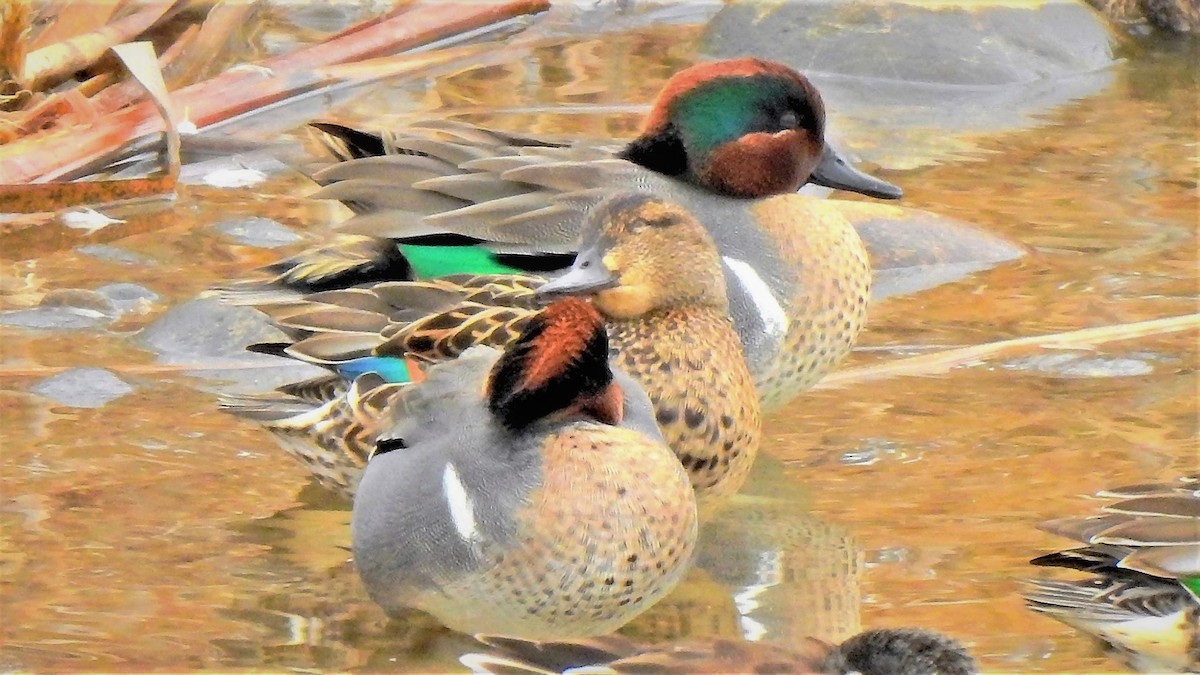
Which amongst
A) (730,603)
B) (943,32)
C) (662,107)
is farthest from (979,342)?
(943,32)

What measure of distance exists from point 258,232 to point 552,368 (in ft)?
7.37

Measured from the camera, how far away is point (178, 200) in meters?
5.30

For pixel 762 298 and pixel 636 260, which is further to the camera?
pixel 762 298

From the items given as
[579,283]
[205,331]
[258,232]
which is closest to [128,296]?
[205,331]

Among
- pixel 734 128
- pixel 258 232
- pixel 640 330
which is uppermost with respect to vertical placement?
pixel 734 128

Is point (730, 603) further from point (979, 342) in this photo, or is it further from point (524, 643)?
point (979, 342)

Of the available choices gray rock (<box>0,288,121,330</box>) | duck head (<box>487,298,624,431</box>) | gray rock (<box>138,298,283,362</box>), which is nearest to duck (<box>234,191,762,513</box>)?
duck head (<box>487,298,624,431</box>)

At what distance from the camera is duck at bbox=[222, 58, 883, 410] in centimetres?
381

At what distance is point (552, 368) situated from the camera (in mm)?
2967

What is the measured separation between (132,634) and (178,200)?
2450mm

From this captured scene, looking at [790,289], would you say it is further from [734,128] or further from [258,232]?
[258,232]

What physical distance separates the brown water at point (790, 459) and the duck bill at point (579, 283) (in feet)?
1.74

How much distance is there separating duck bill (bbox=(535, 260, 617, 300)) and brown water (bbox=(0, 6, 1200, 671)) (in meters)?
0.53

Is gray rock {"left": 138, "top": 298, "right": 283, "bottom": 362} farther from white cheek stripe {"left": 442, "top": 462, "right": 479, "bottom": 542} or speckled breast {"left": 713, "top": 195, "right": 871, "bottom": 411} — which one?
white cheek stripe {"left": 442, "top": 462, "right": 479, "bottom": 542}
